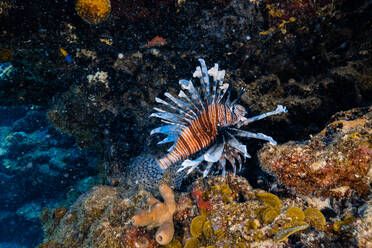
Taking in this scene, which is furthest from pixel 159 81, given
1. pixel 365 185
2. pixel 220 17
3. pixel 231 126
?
pixel 365 185

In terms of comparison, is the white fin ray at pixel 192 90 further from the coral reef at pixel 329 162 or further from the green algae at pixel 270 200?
the green algae at pixel 270 200

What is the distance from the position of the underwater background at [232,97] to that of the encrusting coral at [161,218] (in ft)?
0.05

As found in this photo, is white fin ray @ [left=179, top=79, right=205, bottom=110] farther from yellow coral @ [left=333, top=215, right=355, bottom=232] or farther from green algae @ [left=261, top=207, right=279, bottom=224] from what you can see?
yellow coral @ [left=333, top=215, right=355, bottom=232]

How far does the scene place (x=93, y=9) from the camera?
3824mm

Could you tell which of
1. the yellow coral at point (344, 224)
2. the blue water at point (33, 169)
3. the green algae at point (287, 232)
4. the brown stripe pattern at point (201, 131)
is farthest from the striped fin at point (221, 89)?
the blue water at point (33, 169)

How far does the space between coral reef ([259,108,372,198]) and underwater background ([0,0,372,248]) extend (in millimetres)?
11

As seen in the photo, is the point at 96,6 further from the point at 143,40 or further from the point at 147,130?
the point at 147,130

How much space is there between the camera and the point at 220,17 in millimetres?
3371

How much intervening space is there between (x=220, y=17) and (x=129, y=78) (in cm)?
210

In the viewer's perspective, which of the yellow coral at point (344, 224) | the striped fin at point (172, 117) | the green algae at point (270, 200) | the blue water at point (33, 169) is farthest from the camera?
the blue water at point (33, 169)

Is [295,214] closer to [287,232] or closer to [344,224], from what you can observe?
[287,232]

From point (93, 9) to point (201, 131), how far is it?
3021mm

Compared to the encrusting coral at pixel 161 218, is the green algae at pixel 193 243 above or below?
below

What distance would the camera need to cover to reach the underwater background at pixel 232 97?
2291mm
